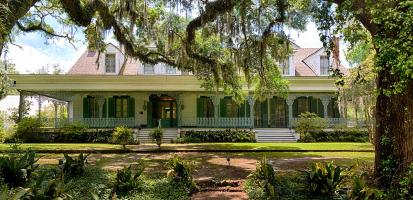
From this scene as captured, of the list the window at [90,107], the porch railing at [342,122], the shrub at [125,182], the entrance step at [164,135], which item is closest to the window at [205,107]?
the entrance step at [164,135]

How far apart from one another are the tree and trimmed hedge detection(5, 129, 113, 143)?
22.1 feet

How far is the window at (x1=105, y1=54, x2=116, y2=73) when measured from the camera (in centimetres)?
2922

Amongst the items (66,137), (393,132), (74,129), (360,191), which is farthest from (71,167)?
(74,129)

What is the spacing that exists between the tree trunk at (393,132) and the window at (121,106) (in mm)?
22203

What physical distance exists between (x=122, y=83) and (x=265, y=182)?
1906 centimetres

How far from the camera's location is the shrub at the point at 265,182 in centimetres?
888

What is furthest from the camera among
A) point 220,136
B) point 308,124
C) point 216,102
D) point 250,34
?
point 216,102

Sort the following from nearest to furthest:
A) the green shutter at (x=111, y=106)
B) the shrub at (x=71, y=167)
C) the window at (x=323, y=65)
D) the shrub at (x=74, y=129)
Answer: the shrub at (x=71, y=167) → the shrub at (x=74, y=129) → the green shutter at (x=111, y=106) → the window at (x=323, y=65)

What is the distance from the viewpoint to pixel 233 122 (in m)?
28.2

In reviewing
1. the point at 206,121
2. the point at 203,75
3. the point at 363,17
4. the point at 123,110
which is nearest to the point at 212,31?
the point at 203,75

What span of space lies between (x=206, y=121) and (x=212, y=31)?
1205 centimetres

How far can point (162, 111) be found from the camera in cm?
2997

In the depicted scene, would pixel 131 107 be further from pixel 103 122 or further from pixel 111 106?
pixel 103 122

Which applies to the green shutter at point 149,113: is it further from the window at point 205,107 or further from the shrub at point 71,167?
the shrub at point 71,167
